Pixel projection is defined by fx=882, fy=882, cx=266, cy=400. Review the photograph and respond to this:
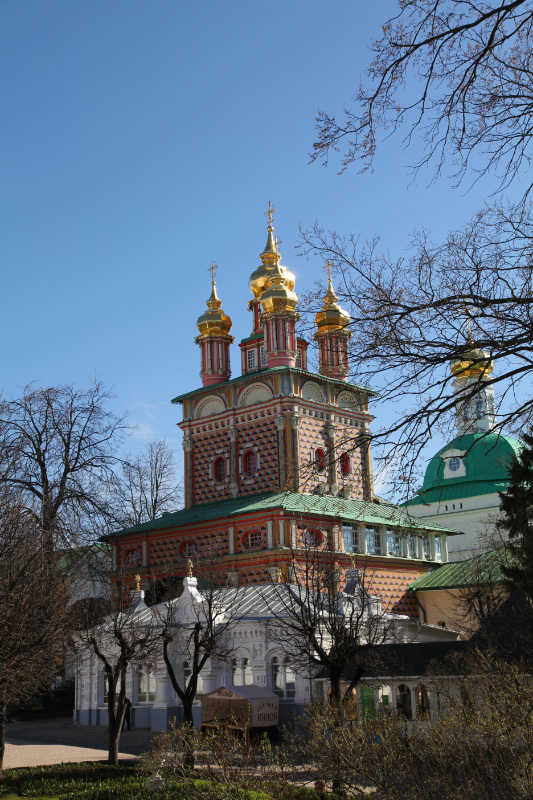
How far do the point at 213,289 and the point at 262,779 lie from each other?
1081 inches

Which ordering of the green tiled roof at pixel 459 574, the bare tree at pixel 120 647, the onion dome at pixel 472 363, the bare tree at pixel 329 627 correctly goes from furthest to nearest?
the green tiled roof at pixel 459 574
the bare tree at pixel 120 647
the bare tree at pixel 329 627
the onion dome at pixel 472 363

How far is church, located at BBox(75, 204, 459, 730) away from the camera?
25.4 m

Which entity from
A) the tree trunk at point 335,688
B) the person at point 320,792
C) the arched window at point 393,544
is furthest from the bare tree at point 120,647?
the arched window at point 393,544

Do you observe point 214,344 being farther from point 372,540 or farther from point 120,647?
point 120,647

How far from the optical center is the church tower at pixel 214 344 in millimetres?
33406

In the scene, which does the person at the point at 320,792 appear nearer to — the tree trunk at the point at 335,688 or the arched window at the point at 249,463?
the tree trunk at the point at 335,688

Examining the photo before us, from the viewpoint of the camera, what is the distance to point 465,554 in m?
40.5

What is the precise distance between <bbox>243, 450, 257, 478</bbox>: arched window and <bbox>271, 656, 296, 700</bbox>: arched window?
32.9 feet

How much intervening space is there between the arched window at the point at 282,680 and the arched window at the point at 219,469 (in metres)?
11.0

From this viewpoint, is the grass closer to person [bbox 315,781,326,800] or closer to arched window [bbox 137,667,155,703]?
person [bbox 315,781,326,800]

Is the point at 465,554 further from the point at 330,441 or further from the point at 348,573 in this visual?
the point at 348,573

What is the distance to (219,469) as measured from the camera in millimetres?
31500

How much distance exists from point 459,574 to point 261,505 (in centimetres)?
774

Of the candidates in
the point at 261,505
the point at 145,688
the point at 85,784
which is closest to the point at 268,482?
the point at 261,505
